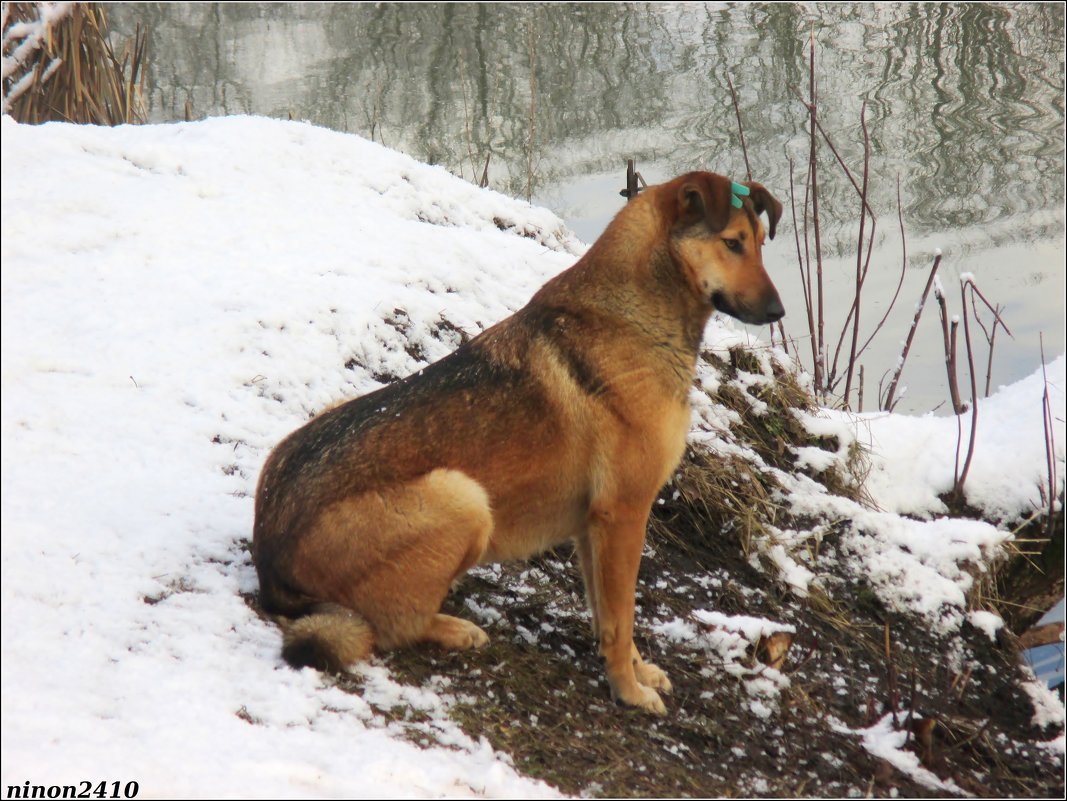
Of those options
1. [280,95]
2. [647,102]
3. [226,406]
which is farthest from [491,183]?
[226,406]

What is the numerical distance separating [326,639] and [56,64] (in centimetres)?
651

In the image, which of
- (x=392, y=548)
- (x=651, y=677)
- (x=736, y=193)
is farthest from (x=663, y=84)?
(x=392, y=548)

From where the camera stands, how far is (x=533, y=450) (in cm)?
371

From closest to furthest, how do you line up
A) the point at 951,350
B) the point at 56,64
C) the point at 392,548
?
the point at 392,548 → the point at 951,350 → the point at 56,64

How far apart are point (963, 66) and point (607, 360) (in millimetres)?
11520

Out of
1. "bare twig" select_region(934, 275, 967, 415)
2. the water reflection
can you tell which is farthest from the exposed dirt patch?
the water reflection

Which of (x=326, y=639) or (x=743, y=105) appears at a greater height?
(x=743, y=105)

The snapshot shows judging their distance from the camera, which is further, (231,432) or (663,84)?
(663,84)

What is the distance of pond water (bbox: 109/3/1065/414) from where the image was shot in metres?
9.92

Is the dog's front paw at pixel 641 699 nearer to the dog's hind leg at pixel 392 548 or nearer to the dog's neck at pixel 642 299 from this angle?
the dog's hind leg at pixel 392 548

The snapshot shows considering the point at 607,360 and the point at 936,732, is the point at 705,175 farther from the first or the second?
the point at 936,732

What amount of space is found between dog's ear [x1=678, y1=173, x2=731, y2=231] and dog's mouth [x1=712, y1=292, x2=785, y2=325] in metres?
0.28

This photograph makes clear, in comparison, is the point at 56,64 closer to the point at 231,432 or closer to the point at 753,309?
the point at 231,432

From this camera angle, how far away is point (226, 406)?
4.63 meters
